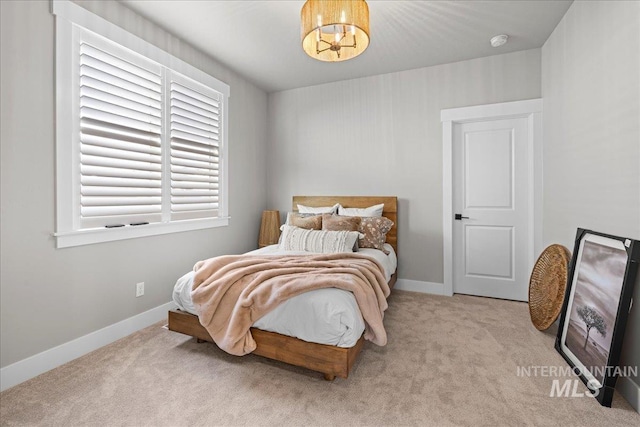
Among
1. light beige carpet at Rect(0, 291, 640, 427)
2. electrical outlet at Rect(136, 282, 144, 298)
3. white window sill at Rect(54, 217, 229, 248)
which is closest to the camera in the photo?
light beige carpet at Rect(0, 291, 640, 427)

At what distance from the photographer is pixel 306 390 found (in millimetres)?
1729

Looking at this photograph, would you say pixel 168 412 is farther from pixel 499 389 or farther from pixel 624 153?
pixel 624 153

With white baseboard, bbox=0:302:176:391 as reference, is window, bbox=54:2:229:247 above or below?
above

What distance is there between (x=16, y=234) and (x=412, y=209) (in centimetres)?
346

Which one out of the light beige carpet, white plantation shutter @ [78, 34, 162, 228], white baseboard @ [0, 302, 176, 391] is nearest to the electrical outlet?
white baseboard @ [0, 302, 176, 391]

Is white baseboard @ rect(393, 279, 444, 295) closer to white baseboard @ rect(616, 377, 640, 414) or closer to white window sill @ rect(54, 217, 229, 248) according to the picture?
white baseboard @ rect(616, 377, 640, 414)

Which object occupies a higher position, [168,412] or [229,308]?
[229,308]

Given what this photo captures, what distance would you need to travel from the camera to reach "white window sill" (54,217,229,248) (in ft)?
6.75

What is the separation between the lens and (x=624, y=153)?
1751mm

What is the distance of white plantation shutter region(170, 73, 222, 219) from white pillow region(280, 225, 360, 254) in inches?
40.6

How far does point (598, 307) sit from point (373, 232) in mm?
1777

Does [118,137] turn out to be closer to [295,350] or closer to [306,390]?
[295,350]

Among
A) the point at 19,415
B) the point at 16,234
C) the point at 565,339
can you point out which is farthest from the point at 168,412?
the point at 565,339

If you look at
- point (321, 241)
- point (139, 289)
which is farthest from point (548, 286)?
point (139, 289)
